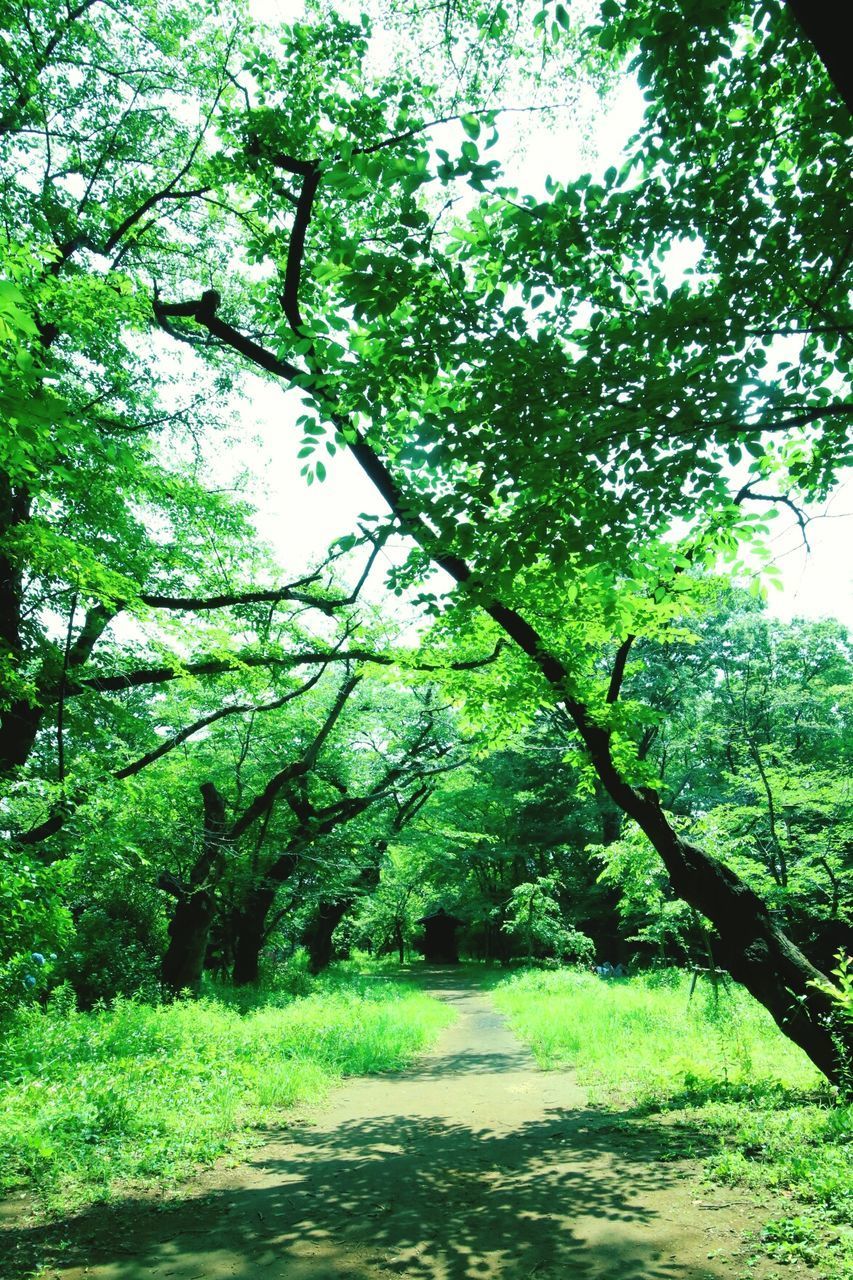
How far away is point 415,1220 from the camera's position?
474 centimetres

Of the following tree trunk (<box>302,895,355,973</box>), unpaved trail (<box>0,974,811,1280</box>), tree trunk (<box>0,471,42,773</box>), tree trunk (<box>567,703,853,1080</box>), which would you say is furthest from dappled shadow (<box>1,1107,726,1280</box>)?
tree trunk (<box>302,895,355,973</box>)

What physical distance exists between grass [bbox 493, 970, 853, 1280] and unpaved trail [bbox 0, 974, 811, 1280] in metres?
0.29

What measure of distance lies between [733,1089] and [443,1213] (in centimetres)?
371

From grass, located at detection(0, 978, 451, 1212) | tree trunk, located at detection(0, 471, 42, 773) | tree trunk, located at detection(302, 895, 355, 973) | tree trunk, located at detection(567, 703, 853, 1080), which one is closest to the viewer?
grass, located at detection(0, 978, 451, 1212)

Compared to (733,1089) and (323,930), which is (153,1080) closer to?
(733,1089)

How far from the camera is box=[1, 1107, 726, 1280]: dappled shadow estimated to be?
3994 mm

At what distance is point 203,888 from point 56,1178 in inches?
402

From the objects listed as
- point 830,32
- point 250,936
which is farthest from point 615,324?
point 250,936

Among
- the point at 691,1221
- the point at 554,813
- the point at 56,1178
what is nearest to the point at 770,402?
the point at 691,1221

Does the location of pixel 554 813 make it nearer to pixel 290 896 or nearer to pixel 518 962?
pixel 518 962

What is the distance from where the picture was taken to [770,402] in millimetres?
3980

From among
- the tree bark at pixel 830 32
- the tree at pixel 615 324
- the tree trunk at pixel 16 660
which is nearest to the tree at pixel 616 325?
the tree at pixel 615 324

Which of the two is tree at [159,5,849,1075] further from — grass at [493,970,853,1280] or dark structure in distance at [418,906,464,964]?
dark structure in distance at [418,906,464,964]

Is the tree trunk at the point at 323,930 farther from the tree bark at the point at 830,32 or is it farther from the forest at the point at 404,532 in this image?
the tree bark at the point at 830,32
